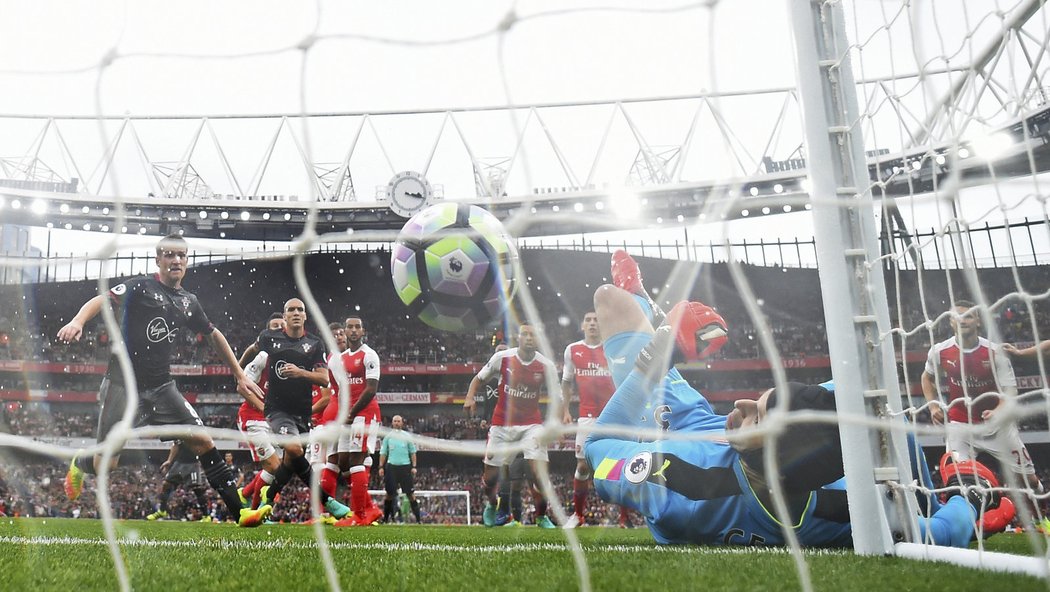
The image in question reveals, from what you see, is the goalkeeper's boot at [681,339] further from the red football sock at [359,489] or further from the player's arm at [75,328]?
the red football sock at [359,489]

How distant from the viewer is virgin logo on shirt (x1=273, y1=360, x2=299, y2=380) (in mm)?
6375

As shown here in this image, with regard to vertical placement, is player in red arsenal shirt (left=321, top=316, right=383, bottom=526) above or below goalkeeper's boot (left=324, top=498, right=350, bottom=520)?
above

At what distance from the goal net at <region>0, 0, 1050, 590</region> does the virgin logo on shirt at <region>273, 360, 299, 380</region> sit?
0.87 meters

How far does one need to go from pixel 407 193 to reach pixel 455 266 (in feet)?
36.6

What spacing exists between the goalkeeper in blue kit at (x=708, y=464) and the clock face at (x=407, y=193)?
35.3 ft

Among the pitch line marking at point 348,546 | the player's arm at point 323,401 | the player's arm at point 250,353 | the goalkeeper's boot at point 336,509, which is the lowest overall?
the goalkeeper's boot at point 336,509

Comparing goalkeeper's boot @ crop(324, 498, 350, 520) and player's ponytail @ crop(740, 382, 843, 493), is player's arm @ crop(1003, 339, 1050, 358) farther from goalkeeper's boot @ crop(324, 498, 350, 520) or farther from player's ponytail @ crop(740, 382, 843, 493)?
goalkeeper's boot @ crop(324, 498, 350, 520)

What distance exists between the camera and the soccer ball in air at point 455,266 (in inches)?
121

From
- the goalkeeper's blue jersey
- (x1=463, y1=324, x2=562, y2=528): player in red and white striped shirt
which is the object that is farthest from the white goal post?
(x1=463, y1=324, x2=562, y2=528): player in red and white striped shirt

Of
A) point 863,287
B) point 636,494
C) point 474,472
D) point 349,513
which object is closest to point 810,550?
point 636,494

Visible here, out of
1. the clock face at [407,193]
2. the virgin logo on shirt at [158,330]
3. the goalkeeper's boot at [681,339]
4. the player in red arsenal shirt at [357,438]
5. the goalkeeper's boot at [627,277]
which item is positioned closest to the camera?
the goalkeeper's boot at [681,339]

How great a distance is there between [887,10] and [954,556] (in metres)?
1.64

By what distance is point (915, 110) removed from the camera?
1341cm

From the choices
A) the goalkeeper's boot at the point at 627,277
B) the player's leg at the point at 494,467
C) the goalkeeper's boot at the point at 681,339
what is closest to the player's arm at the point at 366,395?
the player's leg at the point at 494,467
